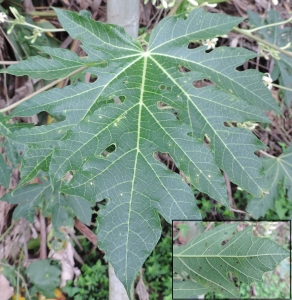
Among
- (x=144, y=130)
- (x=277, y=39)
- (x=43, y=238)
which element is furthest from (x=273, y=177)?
(x=43, y=238)

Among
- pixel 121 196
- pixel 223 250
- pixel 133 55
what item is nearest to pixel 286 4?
pixel 133 55

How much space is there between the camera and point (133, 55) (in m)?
0.77

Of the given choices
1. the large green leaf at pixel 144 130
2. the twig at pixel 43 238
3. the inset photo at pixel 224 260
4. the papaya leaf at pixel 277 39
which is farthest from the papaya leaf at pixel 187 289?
the papaya leaf at pixel 277 39

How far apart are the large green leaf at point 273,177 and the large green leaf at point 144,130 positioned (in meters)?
0.56

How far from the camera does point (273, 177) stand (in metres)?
1.25

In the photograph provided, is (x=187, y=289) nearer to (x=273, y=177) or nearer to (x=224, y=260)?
(x=224, y=260)

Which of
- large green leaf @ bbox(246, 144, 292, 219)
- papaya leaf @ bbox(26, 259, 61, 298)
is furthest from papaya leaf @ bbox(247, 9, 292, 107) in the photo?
papaya leaf @ bbox(26, 259, 61, 298)

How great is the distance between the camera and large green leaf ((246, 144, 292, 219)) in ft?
4.05

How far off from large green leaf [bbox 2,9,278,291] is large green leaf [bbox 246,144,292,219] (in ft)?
1.83

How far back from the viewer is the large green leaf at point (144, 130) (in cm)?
60

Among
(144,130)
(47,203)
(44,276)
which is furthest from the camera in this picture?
(44,276)

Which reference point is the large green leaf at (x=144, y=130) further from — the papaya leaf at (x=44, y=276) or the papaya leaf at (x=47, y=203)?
the papaya leaf at (x=44, y=276)

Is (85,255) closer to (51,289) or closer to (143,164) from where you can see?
(51,289)

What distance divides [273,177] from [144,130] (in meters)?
0.76
